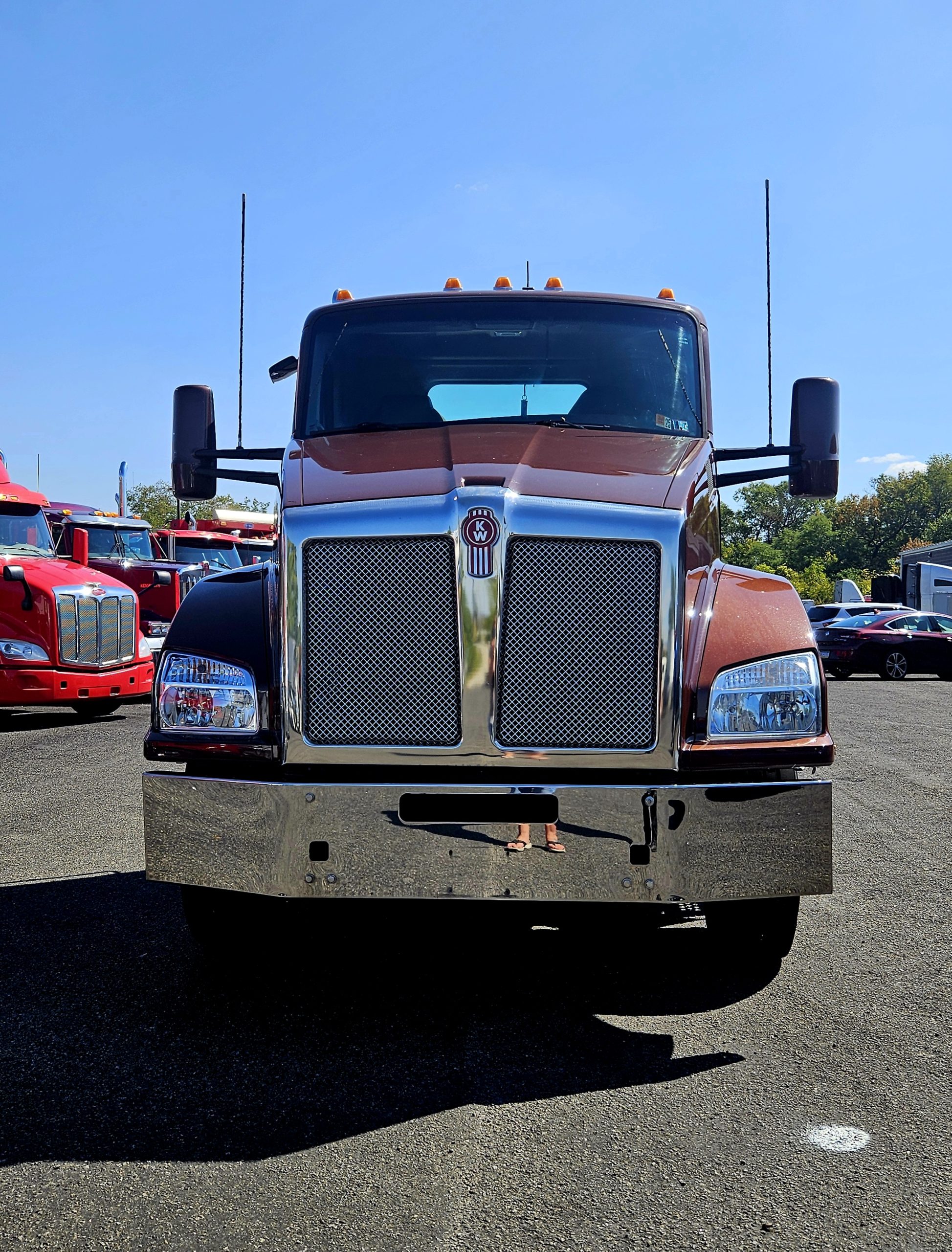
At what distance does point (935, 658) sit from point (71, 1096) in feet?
76.5

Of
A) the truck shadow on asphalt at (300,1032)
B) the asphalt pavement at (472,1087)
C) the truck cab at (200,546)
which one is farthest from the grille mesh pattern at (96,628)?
the truck shadow on asphalt at (300,1032)

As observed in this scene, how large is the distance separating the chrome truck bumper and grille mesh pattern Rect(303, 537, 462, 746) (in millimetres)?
230

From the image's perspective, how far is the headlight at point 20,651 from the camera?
12.6 meters

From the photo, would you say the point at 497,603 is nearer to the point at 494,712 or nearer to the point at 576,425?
the point at 494,712

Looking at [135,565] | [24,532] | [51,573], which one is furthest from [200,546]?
[51,573]

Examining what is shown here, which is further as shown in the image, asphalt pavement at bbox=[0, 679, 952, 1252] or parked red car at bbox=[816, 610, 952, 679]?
parked red car at bbox=[816, 610, 952, 679]

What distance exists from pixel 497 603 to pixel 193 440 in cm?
272

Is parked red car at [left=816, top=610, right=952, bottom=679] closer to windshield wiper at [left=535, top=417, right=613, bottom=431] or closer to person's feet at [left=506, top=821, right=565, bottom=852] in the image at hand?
windshield wiper at [left=535, top=417, right=613, bottom=431]

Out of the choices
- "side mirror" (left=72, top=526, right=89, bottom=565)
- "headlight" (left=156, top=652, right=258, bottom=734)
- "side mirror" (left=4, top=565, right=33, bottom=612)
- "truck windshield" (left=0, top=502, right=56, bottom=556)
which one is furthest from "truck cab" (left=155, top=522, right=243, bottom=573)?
"headlight" (left=156, top=652, right=258, bottom=734)

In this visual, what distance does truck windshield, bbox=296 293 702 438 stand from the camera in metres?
5.30

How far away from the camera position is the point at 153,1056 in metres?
3.60

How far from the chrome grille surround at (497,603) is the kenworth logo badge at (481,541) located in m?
0.01

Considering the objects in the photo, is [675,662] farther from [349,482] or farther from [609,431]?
[609,431]

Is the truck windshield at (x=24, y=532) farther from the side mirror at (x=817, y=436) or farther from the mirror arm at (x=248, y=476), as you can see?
the side mirror at (x=817, y=436)
